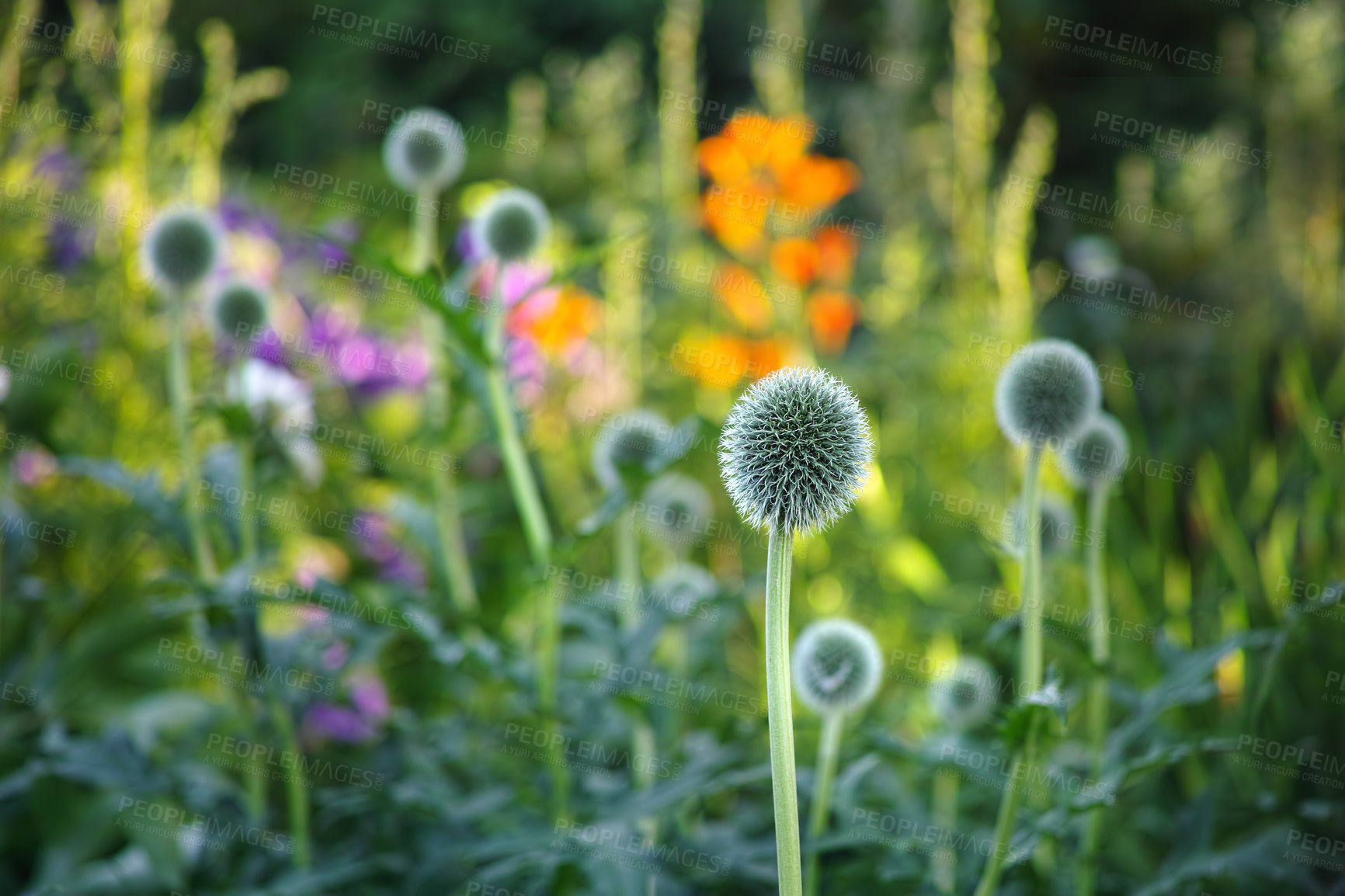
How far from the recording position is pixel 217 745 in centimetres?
157

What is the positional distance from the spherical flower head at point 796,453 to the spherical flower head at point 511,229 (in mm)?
765

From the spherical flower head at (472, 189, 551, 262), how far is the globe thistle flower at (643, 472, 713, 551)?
0.51m

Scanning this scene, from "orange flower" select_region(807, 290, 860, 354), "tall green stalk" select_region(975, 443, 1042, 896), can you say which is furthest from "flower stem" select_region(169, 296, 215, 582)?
"orange flower" select_region(807, 290, 860, 354)

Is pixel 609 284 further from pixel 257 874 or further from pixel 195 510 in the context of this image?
pixel 257 874

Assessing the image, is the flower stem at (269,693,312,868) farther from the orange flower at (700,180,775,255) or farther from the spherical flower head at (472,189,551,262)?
the orange flower at (700,180,775,255)

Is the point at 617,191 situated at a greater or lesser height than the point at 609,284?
greater

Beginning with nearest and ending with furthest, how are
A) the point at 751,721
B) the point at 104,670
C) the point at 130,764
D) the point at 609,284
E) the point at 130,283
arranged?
the point at 130,764, the point at 751,721, the point at 104,670, the point at 130,283, the point at 609,284

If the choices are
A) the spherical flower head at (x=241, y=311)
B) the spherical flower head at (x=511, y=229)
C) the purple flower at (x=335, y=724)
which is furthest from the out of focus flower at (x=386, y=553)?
the spherical flower head at (x=511, y=229)

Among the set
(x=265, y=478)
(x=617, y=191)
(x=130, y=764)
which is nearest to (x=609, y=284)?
(x=617, y=191)

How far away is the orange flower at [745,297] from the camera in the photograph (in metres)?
2.67

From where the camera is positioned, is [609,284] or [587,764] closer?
[587,764]

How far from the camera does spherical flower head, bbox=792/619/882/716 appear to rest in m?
1.18

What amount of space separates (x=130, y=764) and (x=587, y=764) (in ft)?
2.27

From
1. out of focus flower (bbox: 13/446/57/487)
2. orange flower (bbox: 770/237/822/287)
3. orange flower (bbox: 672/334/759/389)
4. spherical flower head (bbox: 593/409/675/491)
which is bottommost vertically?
out of focus flower (bbox: 13/446/57/487)
